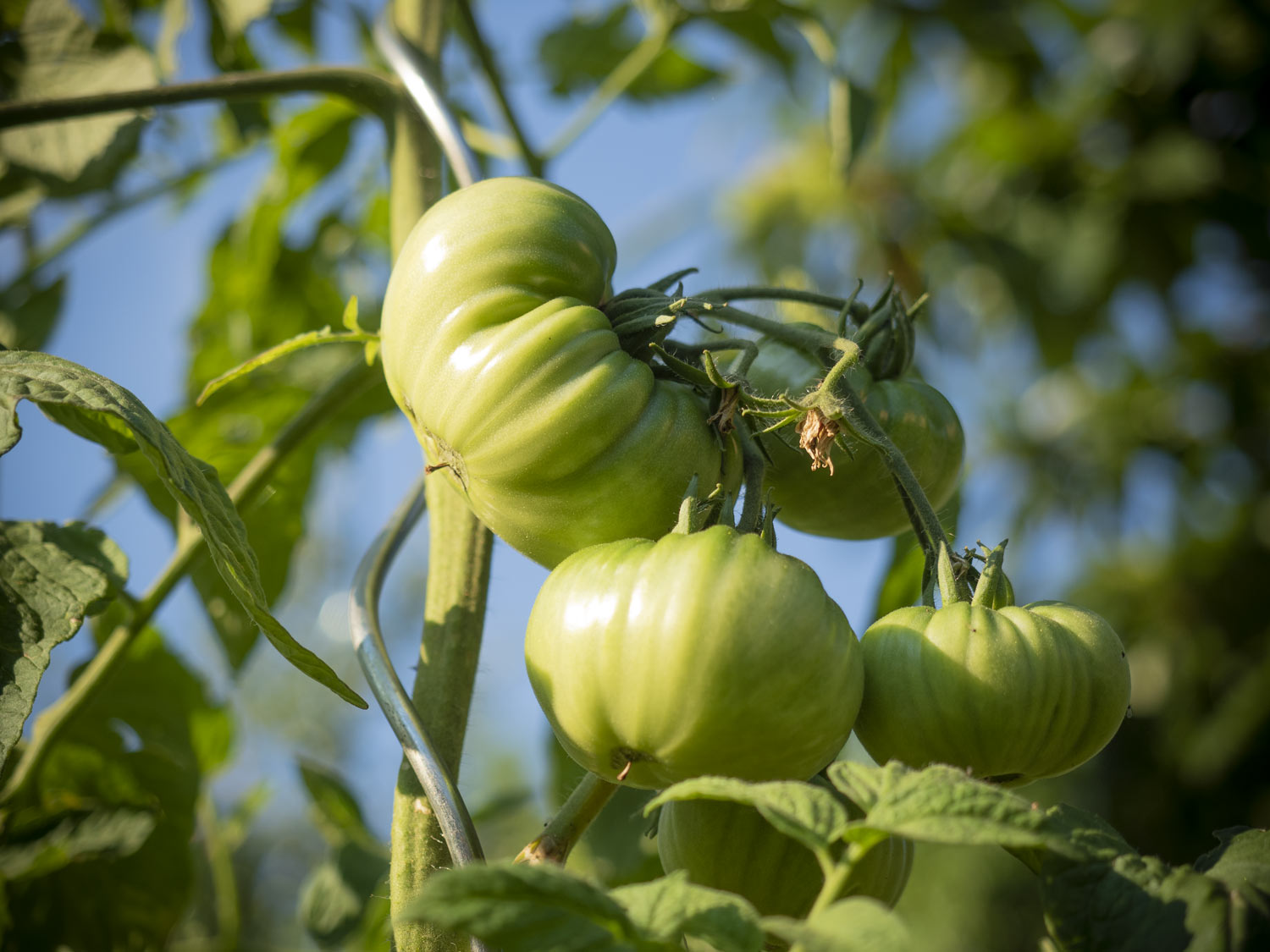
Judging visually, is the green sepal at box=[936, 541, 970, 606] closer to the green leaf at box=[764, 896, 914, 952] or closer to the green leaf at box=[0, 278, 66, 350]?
the green leaf at box=[764, 896, 914, 952]

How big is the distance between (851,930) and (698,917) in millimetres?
51

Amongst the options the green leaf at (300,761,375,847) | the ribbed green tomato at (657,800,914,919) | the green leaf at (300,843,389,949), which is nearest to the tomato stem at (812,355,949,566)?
the ribbed green tomato at (657,800,914,919)

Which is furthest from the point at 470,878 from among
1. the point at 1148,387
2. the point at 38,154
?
the point at 1148,387

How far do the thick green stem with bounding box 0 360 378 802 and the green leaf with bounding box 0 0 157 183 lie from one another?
10.5 inches

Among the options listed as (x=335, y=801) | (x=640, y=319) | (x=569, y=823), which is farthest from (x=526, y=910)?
(x=335, y=801)

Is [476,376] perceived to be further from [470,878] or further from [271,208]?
[271,208]

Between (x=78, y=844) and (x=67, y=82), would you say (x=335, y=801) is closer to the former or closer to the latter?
(x=78, y=844)

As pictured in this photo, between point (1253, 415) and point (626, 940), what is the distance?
404 cm

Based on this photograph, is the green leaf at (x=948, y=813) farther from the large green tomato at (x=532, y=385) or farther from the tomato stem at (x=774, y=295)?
the tomato stem at (x=774, y=295)

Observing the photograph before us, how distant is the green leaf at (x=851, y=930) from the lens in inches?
9.9

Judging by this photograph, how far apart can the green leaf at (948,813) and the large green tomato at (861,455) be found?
7.4 inches

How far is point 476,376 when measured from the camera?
1.37 ft

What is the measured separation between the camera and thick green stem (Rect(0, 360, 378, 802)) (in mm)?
636

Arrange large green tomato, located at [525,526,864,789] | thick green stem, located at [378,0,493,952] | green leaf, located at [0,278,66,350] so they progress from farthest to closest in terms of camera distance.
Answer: green leaf, located at [0,278,66,350]
thick green stem, located at [378,0,493,952]
large green tomato, located at [525,526,864,789]
